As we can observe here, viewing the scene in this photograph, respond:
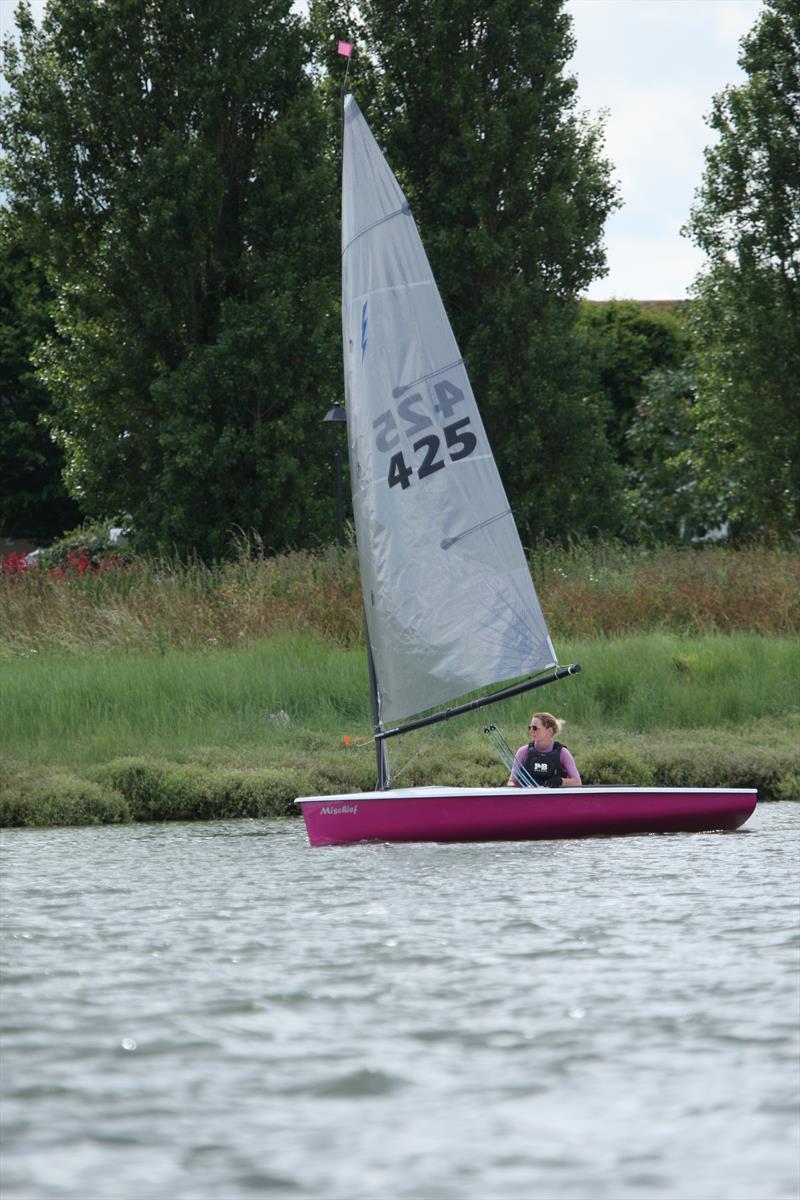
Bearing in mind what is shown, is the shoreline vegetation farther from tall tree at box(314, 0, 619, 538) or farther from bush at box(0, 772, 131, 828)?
tall tree at box(314, 0, 619, 538)

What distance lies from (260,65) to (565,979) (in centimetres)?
2463

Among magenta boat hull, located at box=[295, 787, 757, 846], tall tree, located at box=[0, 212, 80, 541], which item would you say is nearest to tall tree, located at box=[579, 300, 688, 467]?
tall tree, located at box=[0, 212, 80, 541]

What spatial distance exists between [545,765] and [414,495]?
2.22 meters

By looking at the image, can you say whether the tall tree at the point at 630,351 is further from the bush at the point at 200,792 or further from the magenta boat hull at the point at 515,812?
the magenta boat hull at the point at 515,812

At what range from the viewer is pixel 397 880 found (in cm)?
1112

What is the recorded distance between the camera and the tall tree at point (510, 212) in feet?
103

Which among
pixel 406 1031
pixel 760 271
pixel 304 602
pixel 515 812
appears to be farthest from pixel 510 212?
pixel 406 1031

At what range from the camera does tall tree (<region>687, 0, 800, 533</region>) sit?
32656 mm

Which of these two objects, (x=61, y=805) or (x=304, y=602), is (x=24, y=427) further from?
(x=61, y=805)

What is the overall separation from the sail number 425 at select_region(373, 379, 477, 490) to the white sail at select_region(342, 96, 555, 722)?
0.4 inches

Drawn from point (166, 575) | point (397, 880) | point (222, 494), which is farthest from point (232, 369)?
point (397, 880)

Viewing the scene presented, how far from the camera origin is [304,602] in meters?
22.8

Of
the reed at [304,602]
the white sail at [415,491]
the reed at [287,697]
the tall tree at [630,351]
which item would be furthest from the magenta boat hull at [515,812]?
the tall tree at [630,351]

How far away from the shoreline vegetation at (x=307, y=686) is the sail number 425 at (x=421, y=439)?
309 centimetres
